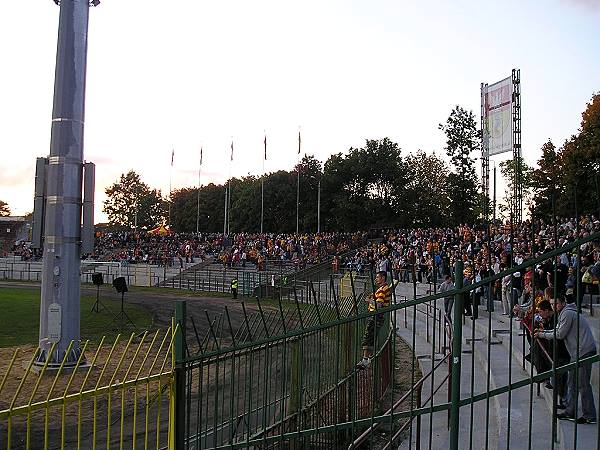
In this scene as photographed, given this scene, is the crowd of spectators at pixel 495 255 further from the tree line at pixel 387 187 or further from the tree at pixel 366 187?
the tree at pixel 366 187

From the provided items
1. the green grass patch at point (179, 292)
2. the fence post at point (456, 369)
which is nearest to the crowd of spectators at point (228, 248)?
the green grass patch at point (179, 292)

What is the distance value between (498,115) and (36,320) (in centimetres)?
2683

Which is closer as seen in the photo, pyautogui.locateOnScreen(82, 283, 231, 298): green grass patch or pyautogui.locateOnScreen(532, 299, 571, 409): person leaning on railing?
pyautogui.locateOnScreen(532, 299, 571, 409): person leaning on railing

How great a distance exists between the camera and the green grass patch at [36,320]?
16594 mm

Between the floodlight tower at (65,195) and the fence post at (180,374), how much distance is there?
8.19m

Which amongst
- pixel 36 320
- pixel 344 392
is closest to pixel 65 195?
pixel 344 392

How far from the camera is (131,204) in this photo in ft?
313

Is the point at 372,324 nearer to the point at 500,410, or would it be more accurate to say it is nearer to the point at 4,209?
the point at 500,410

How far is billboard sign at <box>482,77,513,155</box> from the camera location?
33.5 m

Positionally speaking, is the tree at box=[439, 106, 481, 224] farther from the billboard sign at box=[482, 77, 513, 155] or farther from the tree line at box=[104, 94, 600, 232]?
the billboard sign at box=[482, 77, 513, 155]

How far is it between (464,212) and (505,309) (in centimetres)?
4019

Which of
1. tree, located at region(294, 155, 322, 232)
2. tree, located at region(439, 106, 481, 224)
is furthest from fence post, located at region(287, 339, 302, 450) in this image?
tree, located at region(294, 155, 322, 232)

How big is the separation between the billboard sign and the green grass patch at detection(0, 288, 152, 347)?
21696 mm

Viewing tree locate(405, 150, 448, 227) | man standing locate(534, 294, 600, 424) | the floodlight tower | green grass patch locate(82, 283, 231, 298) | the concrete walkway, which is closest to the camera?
the concrete walkway
